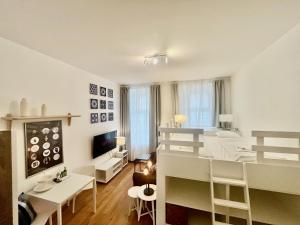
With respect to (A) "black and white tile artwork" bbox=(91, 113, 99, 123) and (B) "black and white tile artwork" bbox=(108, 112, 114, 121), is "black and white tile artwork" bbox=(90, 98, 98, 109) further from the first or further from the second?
(B) "black and white tile artwork" bbox=(108, 112, 114, 121)

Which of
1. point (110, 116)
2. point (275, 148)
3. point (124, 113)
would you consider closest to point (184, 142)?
point (275, 148)

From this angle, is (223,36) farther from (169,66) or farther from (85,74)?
(85,74)

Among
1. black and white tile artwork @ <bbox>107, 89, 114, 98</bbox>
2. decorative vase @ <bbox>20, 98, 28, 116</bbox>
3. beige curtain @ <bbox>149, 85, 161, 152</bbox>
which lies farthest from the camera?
beige curtain @ <bbox>149, 85, 161, 152</bbox>

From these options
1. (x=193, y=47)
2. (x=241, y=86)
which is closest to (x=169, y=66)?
(x=193, y=47)

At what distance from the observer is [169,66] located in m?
3.45

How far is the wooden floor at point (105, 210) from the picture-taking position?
246cm

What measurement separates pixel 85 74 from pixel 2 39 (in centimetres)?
172

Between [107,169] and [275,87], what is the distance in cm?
390

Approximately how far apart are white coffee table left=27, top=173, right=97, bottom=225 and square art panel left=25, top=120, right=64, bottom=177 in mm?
391

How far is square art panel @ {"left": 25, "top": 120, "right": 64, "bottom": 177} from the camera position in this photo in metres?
2.28

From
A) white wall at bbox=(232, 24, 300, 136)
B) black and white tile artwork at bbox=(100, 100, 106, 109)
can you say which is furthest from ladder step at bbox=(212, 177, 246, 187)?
black and white tile artwork at bbox=(100, 100, 106, 109)

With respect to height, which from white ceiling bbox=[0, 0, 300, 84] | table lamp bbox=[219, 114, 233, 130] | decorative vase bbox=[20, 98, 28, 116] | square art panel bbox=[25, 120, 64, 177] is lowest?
square art panel bbox=[25, 120, 64, 177]

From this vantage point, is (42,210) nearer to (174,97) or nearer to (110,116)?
(110,116)

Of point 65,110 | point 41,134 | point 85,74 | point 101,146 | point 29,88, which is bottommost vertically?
point 101,146
